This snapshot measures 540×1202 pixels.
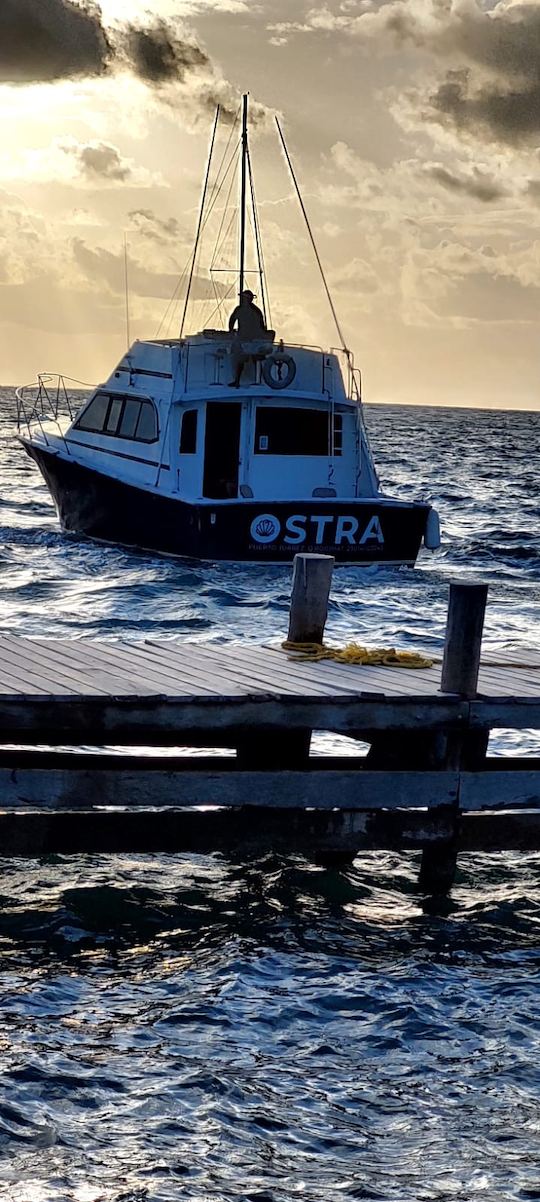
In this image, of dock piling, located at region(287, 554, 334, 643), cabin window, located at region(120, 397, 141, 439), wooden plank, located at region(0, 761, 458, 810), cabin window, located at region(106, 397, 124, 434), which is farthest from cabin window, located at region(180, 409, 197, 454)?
wooden plank, located at region(0, 761, 458, 810)

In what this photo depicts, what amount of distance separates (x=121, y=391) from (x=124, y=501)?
194 cm

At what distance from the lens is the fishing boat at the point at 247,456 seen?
74.4 feet

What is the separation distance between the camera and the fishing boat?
893 inches

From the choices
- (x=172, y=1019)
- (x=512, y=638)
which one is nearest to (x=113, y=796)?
(x=172, y=1019)

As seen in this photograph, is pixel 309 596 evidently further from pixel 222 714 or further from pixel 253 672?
pixel 222 714

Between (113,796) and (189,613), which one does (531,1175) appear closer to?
(113,796)

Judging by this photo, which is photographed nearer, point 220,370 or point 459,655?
point 459,655

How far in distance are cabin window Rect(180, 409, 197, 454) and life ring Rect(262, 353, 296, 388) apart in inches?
52.0

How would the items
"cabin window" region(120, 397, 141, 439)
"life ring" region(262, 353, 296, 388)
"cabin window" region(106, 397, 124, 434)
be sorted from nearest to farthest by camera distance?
1. "life ring" region(262, 353, 296, 388)
2. "cabin window" region(120, 397, 141, 439)
3. "cabin window" region(106, 397, 124, 434)

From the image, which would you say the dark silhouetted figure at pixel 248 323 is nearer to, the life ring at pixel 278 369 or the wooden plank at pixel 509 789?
the life ring at pixel 278 369

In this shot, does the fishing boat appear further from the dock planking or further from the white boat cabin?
the dock planking

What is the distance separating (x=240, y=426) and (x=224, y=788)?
15546 millimetres

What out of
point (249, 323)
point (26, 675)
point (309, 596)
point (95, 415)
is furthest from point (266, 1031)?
point (95, 415)

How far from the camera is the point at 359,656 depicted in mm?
8984
